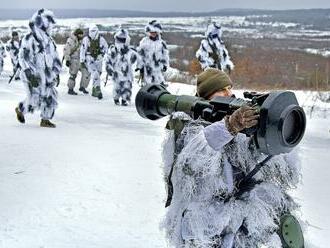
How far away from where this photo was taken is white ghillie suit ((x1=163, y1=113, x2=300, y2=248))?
2.52m

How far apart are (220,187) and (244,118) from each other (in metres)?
0.38

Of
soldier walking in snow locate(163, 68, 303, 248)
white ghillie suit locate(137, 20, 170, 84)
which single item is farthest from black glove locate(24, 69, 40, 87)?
soldier walking in snow locate(163, 68, 303, 248)

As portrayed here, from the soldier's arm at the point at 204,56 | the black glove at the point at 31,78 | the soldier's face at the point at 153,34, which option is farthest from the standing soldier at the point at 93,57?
the black glove at the point at 31,78

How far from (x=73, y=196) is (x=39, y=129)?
3314 mm

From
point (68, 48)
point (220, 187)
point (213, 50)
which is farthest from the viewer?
point (68, 48)

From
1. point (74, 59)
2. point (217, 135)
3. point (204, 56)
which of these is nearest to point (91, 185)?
point (217, 135)

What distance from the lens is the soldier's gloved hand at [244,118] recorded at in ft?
7.50

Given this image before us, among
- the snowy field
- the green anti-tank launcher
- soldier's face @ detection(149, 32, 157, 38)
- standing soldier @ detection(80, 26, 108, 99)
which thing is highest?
the green anti-tank launcher

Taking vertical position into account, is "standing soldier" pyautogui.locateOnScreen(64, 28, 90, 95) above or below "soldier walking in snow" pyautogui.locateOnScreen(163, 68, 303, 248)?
below

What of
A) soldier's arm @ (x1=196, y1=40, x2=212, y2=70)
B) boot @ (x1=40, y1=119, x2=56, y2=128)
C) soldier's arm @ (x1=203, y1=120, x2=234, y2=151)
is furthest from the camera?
soldier's arm @ (x1=196, y1=40, x2=212, y2=70)

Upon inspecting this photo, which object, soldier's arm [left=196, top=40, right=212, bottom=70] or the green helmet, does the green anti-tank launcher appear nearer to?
the green helmet

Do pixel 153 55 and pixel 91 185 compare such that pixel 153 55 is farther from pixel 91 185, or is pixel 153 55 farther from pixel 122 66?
pixel 91 185

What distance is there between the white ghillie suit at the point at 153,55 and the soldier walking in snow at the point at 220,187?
9163mm

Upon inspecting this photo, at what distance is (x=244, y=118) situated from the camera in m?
2.29
